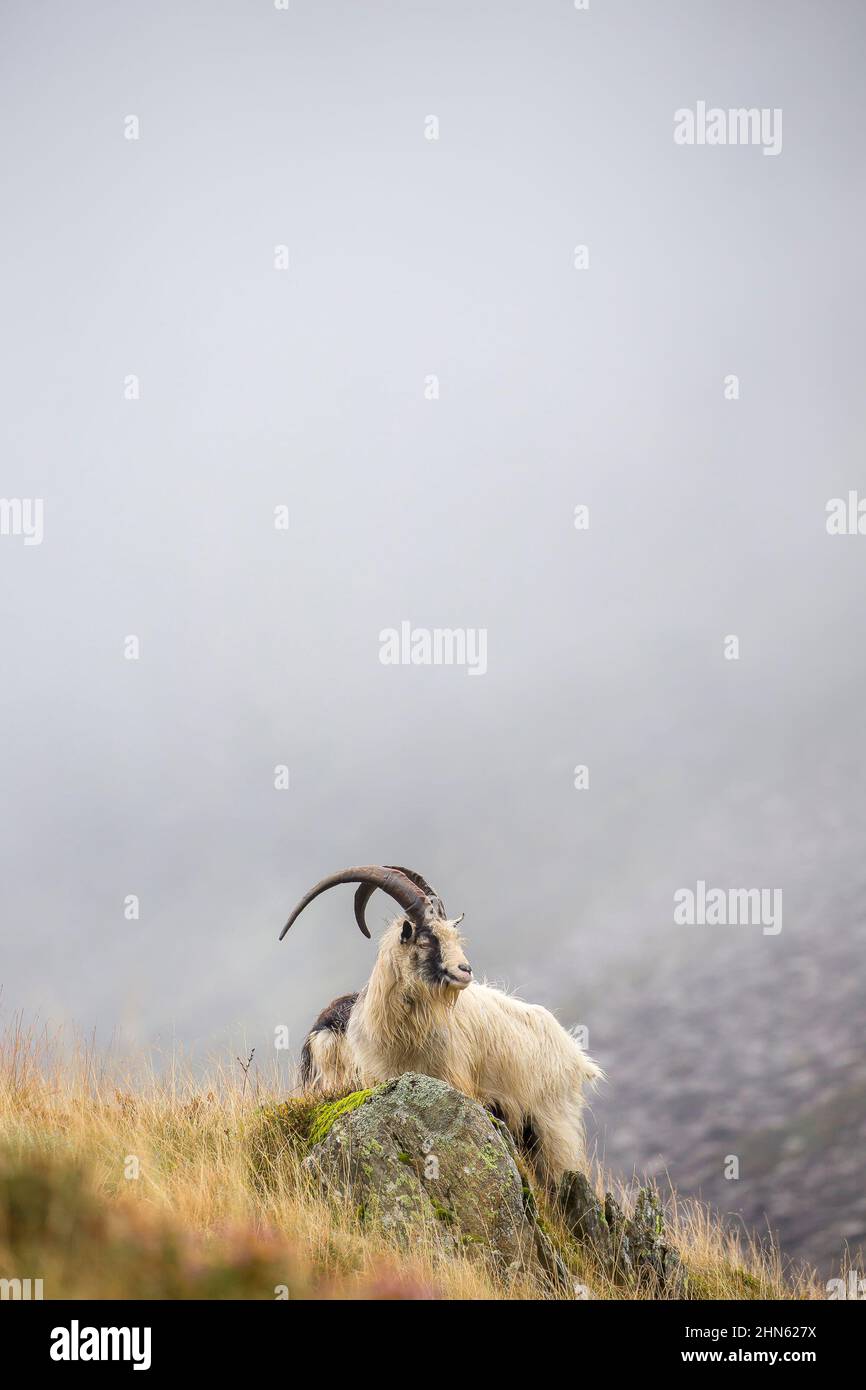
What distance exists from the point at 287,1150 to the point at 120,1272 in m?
3.09

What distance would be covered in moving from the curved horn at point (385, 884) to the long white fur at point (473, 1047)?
0.71ft

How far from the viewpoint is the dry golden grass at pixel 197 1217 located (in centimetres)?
412

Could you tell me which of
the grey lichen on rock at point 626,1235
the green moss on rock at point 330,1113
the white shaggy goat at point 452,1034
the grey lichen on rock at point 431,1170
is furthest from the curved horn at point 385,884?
the grey lichen on rock at point 626,1235

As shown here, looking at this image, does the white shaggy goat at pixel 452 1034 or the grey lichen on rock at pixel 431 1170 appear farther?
the white shaggy goat at pixel 452 1034

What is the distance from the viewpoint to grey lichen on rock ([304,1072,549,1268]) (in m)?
6.20

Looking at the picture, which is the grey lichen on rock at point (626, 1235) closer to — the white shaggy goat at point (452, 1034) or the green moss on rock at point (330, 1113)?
the white shaggy goat at point (452, 1034)

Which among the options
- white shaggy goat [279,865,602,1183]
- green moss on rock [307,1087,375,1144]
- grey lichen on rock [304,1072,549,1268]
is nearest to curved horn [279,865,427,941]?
white shaggy goat [279,865,602,1183]

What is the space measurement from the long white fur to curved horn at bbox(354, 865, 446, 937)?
0.27 meters

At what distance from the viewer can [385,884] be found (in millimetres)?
8320

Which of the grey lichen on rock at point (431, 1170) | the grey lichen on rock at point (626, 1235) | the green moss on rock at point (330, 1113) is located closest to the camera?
the grey lichen on rock at point (431, 1170)
